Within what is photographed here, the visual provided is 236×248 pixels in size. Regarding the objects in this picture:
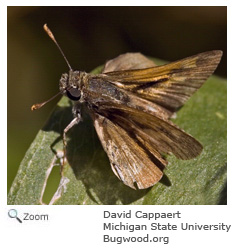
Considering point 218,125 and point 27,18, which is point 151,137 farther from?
point 27,18

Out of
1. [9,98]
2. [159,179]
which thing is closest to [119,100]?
[159,179]

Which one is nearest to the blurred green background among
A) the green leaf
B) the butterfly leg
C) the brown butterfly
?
the green leaf

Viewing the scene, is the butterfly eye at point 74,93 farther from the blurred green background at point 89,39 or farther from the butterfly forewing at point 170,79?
the blurred green background at point 89,39

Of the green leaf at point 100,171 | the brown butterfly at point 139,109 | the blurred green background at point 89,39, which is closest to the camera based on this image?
the brown butterfly at point 139,109

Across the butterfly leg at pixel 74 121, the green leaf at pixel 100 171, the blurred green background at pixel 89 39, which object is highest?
the blurred green background at pixel 89 39

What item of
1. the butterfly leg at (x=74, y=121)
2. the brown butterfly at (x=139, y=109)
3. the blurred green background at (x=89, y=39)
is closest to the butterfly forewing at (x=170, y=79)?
the brown butterfly at (x=139, y=109)
